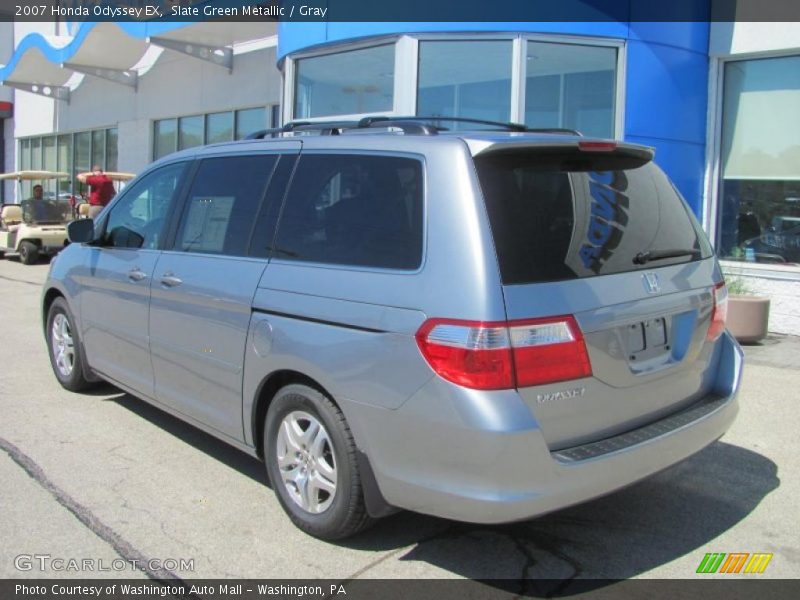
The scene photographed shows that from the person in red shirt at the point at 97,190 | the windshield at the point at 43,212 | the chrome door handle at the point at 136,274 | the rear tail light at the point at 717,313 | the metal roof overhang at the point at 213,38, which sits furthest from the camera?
the person in red shirt at the point at 97,190

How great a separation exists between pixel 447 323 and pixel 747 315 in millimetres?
5745

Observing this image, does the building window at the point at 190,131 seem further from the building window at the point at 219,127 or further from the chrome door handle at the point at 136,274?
the chrome door handle at the point at 136,274

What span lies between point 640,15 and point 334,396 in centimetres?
718

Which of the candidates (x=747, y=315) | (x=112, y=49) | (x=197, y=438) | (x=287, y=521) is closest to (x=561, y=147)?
(x=287, y=521)

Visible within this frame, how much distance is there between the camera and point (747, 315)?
A: 747 centimetres

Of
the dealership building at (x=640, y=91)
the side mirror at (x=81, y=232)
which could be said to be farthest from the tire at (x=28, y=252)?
the side mirror at (x=81, y=232)

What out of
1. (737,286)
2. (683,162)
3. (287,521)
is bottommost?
(287,521)

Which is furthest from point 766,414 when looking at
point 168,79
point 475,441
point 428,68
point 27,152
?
point 27,152

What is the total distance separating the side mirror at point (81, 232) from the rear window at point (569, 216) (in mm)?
3304

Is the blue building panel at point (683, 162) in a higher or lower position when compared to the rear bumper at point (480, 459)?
higher

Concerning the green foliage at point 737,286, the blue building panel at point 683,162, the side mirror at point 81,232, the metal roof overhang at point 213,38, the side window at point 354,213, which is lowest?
the green foliage at point 737,286

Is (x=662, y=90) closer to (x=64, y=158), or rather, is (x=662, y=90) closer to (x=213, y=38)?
(x=213, y=38)

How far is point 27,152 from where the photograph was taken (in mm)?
26078

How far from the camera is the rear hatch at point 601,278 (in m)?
2.84
